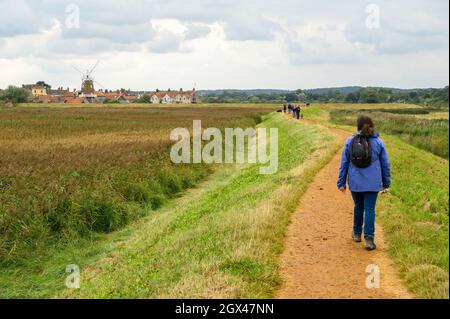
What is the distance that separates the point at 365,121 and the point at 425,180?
10.8 meters

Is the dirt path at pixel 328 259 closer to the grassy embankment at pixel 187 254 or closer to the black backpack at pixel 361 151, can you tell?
the grassy embankment at pixel 187 254

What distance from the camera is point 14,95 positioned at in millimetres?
114500

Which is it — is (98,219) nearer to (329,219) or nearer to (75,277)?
(75,277)

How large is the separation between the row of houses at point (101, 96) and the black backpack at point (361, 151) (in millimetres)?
138248

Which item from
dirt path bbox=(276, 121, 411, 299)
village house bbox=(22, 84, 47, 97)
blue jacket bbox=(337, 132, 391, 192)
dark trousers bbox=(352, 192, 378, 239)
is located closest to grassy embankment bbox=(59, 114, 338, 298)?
dirt path bbox=(276, 121, 411, 299)

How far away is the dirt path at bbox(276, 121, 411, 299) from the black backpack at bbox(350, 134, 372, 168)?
141cm

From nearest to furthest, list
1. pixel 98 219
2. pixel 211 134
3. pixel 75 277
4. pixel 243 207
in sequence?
pixel 75 277
pixel 243 207
pixel 98 219
pixel 211 134

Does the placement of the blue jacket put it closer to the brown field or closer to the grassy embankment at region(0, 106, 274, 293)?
the grassy embankment at region(0, 106, 274, 293)

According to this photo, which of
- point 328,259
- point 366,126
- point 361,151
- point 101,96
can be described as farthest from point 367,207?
point 101,96

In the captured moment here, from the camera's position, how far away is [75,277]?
9.69 meters

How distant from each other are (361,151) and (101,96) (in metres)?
163
